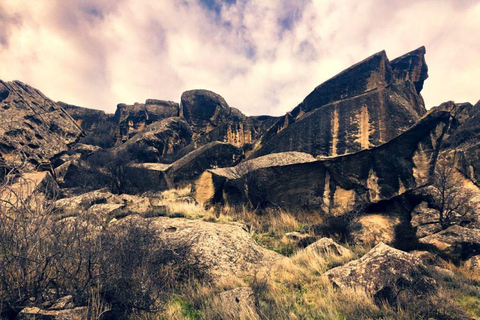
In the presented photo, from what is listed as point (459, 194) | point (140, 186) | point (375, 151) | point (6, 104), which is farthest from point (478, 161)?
point (6, 104)

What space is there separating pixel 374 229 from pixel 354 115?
6.34 m

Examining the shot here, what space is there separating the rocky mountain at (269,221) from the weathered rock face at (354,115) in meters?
0.08

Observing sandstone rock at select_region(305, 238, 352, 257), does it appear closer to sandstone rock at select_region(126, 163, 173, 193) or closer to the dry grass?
the dry grass

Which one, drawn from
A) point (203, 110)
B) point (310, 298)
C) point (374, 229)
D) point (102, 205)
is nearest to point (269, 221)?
point (374, 229)

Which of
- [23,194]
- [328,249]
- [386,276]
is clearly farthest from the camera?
[328,249]

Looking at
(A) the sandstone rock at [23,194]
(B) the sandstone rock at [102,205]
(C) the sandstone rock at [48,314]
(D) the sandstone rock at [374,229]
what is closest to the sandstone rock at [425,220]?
(D) the sandstone rock at [374,229]

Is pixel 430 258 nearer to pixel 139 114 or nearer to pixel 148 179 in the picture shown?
pixel 148 179

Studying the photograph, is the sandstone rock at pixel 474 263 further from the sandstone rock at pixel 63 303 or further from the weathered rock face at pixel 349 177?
the sandstone rock at pixel 63 303

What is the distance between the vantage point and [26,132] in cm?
1823

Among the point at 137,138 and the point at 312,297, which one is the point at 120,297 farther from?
the point at 137,138

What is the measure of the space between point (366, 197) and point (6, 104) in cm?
2775

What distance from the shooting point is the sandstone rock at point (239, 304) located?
3682mm

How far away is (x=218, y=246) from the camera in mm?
6156

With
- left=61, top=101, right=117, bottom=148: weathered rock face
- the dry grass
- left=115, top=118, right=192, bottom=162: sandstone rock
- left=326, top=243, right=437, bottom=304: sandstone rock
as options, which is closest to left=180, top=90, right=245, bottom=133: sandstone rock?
left=115, top=118, right=192, bottom=162: sandstone rock
